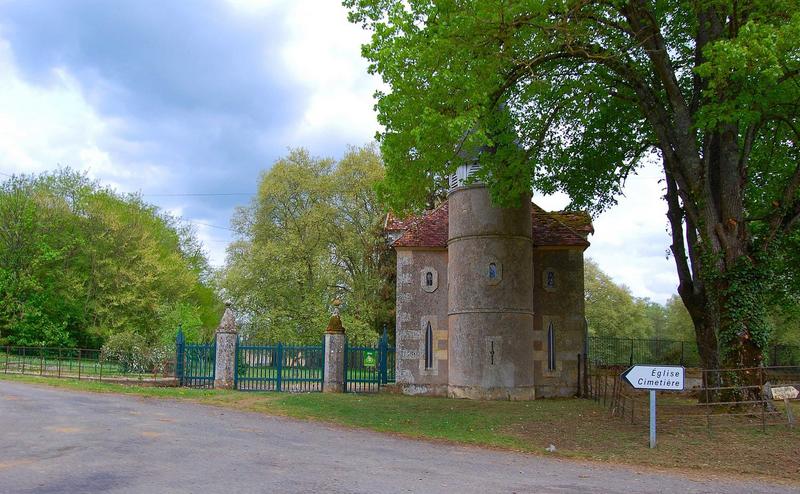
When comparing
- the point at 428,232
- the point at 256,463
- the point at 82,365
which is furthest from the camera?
the point at 82,365

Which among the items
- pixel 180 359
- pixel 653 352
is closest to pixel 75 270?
pixel 180 359

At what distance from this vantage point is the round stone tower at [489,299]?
19.5 meters

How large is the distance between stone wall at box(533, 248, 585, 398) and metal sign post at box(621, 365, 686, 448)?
951 centimetres

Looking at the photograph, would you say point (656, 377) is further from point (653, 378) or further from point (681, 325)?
point (681, 325)

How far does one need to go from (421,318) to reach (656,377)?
428 inches

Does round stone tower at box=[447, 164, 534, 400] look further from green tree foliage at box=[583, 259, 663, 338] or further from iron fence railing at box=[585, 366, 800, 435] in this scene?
green tree foliage at box=[583, 259, 663, 338]

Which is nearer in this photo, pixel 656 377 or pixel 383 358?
pixel 656 377

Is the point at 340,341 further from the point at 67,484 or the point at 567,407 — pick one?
the point at 67,484

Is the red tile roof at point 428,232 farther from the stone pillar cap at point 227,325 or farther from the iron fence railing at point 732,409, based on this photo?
the iron fence railing at point 732,409

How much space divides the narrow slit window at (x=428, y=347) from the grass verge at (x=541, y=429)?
1736 millimetres

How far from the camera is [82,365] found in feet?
92.5

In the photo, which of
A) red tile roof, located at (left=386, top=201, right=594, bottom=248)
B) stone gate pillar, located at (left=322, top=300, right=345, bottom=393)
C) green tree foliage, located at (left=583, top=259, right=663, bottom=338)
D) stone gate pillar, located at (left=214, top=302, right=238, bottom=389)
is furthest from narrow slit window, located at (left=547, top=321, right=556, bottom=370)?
green tree foliage, located at (left=583, top=259, right=663, bottom=338)

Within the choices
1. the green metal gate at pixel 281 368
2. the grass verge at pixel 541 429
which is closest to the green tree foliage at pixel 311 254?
the green metal gate at pixel 281 368

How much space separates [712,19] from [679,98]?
1.94m
